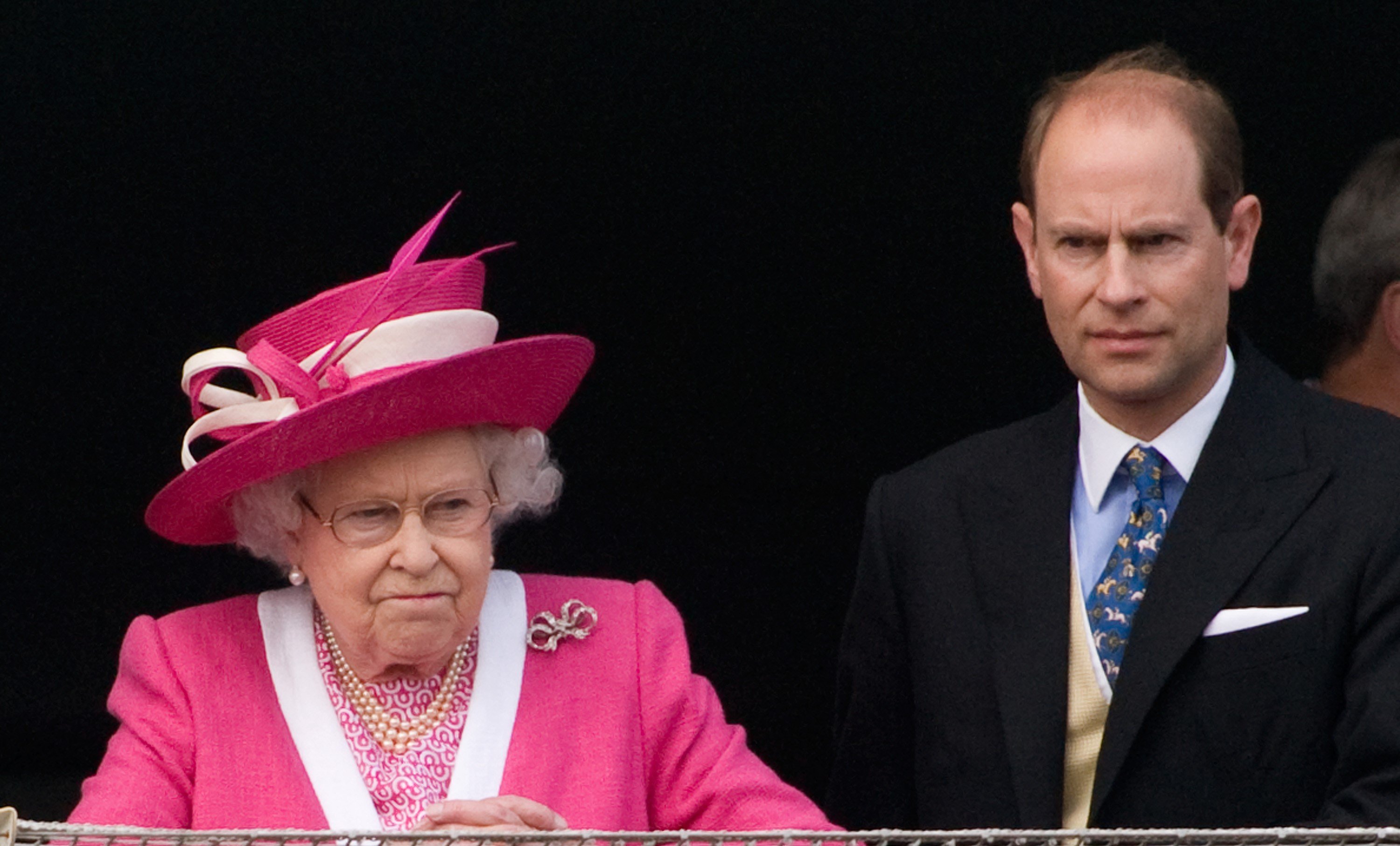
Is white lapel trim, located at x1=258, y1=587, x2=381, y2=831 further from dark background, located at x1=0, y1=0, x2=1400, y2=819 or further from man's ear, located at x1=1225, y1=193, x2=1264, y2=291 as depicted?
dark background, located at x1=0, y1=0, x2=1400, y2=819

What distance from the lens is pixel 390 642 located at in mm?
2660

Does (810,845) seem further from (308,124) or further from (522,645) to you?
(308,124)

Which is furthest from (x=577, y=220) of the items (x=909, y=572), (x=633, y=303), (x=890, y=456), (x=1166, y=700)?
(x=1166, y=700)

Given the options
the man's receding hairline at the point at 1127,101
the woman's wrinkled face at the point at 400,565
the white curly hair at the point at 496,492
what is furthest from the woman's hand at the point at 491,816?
the man's receding hairline at the point at 1127,101

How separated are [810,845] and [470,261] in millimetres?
834

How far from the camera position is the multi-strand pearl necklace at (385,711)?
271 centimetres

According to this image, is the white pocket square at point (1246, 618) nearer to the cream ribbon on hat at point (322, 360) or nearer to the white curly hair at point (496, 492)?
the white curly hair at point (496, 492)

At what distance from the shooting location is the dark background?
471 centimetres

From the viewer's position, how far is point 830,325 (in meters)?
5.18

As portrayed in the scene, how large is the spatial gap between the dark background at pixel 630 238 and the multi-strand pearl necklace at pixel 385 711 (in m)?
2.19

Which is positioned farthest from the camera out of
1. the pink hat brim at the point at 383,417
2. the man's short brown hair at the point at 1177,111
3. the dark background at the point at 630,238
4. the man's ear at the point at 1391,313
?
the dark background at the point at 630,238

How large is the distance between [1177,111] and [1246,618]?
647mm

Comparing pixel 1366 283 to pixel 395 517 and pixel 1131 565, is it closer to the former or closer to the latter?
pixel 1131 565

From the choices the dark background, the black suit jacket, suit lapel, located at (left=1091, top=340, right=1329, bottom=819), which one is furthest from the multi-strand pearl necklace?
the dark background
